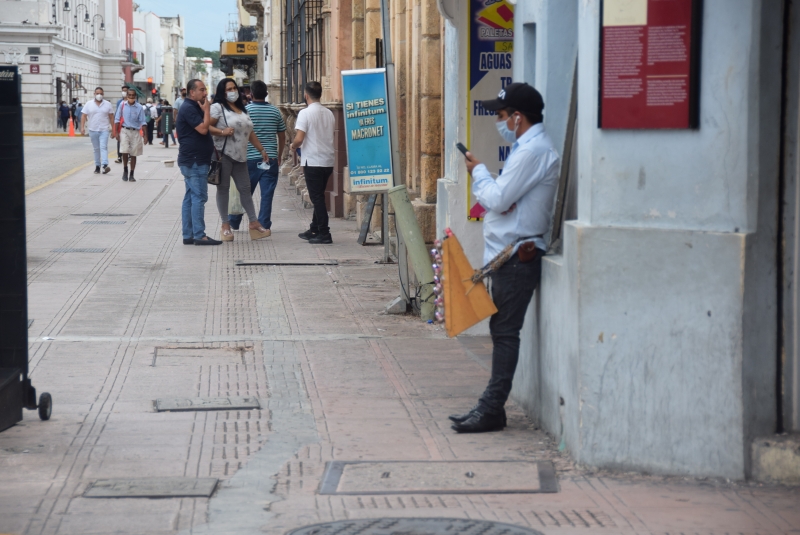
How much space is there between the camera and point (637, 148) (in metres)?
5.04

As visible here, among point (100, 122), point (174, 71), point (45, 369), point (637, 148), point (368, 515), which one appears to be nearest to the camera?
point (368, 515)

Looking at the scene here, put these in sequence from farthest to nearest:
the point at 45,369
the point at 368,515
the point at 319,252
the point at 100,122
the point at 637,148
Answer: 1. the point at 100,122
2. the point at 319,252
3. the point at 45,369
4. the point at 637,148
5. the point at 368,515

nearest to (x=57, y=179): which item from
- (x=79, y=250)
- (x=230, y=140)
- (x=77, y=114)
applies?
(x=79, y=250)

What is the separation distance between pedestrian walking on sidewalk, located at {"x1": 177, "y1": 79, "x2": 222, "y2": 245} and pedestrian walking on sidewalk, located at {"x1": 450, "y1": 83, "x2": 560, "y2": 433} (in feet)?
25.2

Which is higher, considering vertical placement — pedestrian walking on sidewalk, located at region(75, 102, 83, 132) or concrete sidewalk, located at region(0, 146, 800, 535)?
pedestrian walking on sidewalk, located at region(75, 102, 83, 132)

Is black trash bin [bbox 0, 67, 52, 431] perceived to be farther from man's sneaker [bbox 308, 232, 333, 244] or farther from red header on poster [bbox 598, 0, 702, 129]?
man's sneaker [bbox 308, 232, 333, 244]

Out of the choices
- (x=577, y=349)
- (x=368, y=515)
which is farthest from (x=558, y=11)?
(x=368, y=515)

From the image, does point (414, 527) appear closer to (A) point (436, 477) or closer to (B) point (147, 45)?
(A) point (436, 477)

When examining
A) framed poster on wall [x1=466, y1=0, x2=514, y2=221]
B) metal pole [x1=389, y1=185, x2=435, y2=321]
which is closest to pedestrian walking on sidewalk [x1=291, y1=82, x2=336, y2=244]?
metal pole [x1=389, y1=185, x2=435, y2=321]

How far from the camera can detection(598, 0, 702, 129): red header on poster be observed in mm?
4875

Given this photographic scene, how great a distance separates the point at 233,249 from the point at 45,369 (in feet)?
20.0

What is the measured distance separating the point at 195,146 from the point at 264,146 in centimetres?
150

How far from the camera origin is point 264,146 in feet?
47.7

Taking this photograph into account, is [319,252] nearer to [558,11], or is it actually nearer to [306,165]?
[306,165]
